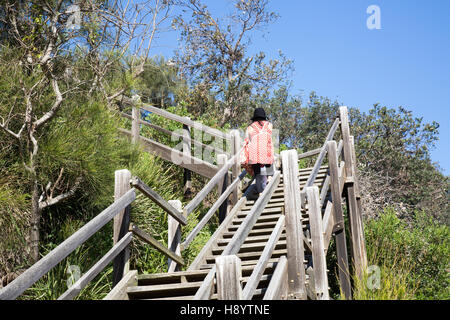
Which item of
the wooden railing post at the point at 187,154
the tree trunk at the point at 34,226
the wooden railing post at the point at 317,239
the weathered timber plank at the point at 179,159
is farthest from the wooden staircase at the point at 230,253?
the wooden railing post at the point at 187,154

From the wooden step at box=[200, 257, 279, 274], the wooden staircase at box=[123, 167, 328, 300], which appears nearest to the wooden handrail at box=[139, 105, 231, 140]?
the wooden staircase at box=[123, 167, 328, 300]

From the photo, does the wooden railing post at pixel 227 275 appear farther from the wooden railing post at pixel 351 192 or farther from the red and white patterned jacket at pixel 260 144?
the wooden railing post at pixel 351 192

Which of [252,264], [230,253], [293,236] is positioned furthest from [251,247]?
[230,253]

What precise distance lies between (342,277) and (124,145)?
377 centimetres

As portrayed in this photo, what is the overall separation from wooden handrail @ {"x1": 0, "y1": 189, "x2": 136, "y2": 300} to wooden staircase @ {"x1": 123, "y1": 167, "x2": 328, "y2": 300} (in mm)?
773

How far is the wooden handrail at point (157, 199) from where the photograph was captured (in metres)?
4.46

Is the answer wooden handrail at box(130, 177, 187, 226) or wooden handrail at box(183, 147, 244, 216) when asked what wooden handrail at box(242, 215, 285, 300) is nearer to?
wooden handrail at box(130, 177, 187, 226)

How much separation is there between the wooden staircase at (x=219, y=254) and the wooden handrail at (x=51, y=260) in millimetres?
773

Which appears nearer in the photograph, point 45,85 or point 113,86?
point 45,85

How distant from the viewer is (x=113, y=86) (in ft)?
23.7

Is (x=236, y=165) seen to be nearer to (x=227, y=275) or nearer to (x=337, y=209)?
(x=337, y=209)

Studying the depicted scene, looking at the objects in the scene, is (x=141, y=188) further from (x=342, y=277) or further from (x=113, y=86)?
(x=342, y=277)

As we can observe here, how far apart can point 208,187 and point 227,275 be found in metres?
3.29
